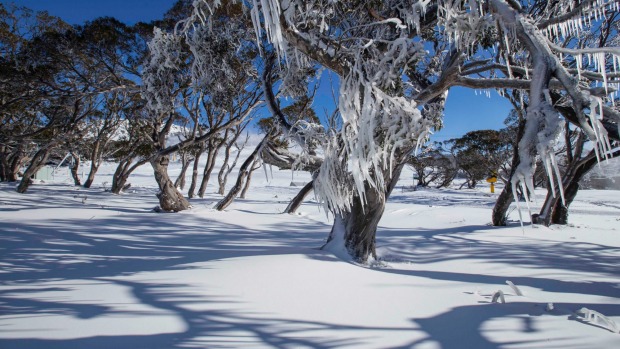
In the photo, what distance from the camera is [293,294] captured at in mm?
2498

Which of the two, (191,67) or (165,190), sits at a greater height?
(191,67)

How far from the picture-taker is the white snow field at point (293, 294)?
1863 millimetres

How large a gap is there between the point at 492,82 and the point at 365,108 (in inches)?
70.2

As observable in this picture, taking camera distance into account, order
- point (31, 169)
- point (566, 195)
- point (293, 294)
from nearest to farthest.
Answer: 1. point (293, 294)
2. point (566, 195)
3. point (31, 169)

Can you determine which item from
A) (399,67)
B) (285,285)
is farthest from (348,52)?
(285,285)

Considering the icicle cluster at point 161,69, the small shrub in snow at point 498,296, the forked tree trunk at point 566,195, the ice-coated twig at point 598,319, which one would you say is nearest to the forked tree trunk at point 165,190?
the icicle cluster at point 161,69

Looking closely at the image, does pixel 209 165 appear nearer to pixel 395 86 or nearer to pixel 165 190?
pixel 165 190

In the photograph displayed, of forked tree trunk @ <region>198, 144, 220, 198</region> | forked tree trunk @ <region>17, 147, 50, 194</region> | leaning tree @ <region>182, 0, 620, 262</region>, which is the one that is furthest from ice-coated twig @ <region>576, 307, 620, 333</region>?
forked tree trunk @ <region>17, 147, 50, 194</region>

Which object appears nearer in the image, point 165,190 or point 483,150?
point 165,190

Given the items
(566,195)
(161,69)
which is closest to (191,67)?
(161,69)

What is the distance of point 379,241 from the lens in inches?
209

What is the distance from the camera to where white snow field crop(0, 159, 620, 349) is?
6.11 feet

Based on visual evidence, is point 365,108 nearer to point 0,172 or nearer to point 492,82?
point 492,82

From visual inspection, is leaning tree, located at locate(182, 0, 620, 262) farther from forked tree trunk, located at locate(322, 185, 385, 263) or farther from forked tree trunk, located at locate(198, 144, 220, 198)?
forked tree trunk, located at locate(198, 144, 220, 198)
